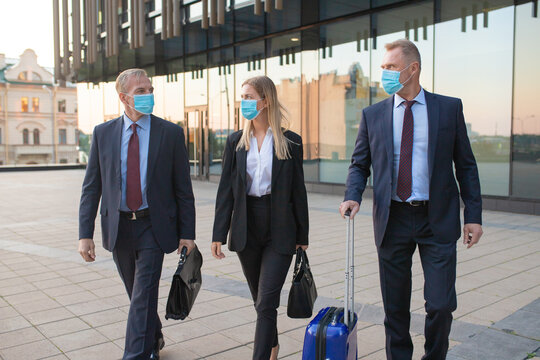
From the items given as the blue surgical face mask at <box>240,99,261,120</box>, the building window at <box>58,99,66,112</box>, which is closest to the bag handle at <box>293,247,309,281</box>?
the blue surgical face mask at <box>240,99,261,120</box>

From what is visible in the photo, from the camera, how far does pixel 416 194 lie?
2.84m

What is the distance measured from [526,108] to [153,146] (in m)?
9.29

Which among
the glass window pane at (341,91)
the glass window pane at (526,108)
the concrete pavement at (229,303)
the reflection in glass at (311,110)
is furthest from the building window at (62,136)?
the glass window pane at (526,108)

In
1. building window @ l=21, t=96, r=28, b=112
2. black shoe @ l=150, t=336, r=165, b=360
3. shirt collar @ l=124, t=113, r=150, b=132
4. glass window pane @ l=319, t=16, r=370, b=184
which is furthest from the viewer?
building window @ l=21, t=96, r=28, b=112

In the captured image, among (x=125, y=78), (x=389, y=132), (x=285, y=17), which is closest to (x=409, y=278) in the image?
(x=389, y=132)

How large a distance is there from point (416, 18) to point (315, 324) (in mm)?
10784

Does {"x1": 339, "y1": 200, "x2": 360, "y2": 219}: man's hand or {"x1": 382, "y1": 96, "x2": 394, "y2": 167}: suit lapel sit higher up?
{"x1": 382, "y1": 96, "x2": 394, "y2": 167}: suit lapel

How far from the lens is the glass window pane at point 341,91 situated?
13219mm

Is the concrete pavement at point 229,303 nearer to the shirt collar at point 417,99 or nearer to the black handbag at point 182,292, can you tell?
the black handbag at point 182,292

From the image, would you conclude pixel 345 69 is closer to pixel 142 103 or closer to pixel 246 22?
pixel 246 22

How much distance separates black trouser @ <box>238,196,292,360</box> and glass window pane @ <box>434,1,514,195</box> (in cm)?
886

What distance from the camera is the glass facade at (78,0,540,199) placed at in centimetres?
1039

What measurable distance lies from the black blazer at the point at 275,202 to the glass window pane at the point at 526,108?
27.9 ft

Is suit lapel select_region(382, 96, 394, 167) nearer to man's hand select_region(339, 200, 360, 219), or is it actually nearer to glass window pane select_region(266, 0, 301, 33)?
man's hand select_region(339, 200, 360, 219)
